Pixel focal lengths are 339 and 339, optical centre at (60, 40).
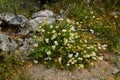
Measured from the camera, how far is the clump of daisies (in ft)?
25.9

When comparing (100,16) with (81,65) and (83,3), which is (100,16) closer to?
(83,3)

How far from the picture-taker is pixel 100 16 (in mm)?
9828

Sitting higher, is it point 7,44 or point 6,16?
point 6,16

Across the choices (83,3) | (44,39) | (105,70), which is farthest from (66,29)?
(83,3)

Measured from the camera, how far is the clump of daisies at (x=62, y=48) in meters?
7.89

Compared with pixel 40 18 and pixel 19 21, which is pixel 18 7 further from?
pixel 19 21

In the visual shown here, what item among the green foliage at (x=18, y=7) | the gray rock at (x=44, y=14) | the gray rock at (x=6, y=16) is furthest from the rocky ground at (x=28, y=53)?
the green foliage at (x=18, y=7)

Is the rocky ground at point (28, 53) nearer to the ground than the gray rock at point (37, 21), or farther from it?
nearer to the ground

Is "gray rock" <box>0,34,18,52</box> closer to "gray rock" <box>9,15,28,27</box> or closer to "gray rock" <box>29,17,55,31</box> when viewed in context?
"gray rock" <box>9,15,28,27</box>

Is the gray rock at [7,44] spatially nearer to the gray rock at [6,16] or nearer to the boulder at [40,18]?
the gray rock at [6,16]

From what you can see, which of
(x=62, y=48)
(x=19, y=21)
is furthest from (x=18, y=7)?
(x=62, y=48)

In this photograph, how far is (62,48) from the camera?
315 inches

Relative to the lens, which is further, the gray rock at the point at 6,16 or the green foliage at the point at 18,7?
the green foliage at the point at 18,7

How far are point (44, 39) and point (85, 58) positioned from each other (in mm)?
1082
